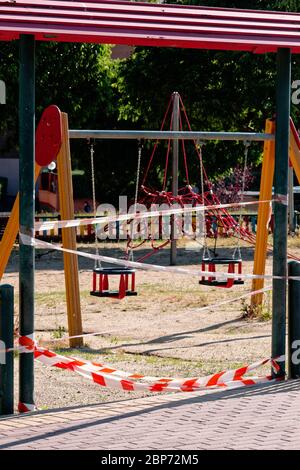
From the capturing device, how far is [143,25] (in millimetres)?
8203

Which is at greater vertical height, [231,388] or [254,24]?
[254,24]

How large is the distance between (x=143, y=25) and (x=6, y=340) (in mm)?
2567

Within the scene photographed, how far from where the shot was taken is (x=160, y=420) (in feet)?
25.0

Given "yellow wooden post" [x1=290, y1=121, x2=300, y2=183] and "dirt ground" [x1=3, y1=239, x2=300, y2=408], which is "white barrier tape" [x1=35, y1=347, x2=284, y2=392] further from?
"yellow wooden post" [x1=290, y1=121, x2=300, y2=183]

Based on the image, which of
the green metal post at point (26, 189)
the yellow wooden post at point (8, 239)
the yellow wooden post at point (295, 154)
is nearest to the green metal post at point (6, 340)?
the green metal post at point (26, 189)

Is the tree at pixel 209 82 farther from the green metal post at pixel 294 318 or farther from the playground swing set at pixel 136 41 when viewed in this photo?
the green metal post at pixel 294 318

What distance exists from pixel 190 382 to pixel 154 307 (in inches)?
260

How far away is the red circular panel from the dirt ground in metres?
1.59

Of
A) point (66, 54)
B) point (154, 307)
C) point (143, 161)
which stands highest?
point (66, 54)

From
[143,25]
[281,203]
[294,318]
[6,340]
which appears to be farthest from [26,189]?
[294,318]

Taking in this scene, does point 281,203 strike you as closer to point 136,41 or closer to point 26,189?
point 136,41

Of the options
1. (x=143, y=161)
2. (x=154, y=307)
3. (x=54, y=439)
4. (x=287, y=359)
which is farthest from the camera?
(x=143, y=161)

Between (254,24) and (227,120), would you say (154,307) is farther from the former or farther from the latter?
(227,120)
